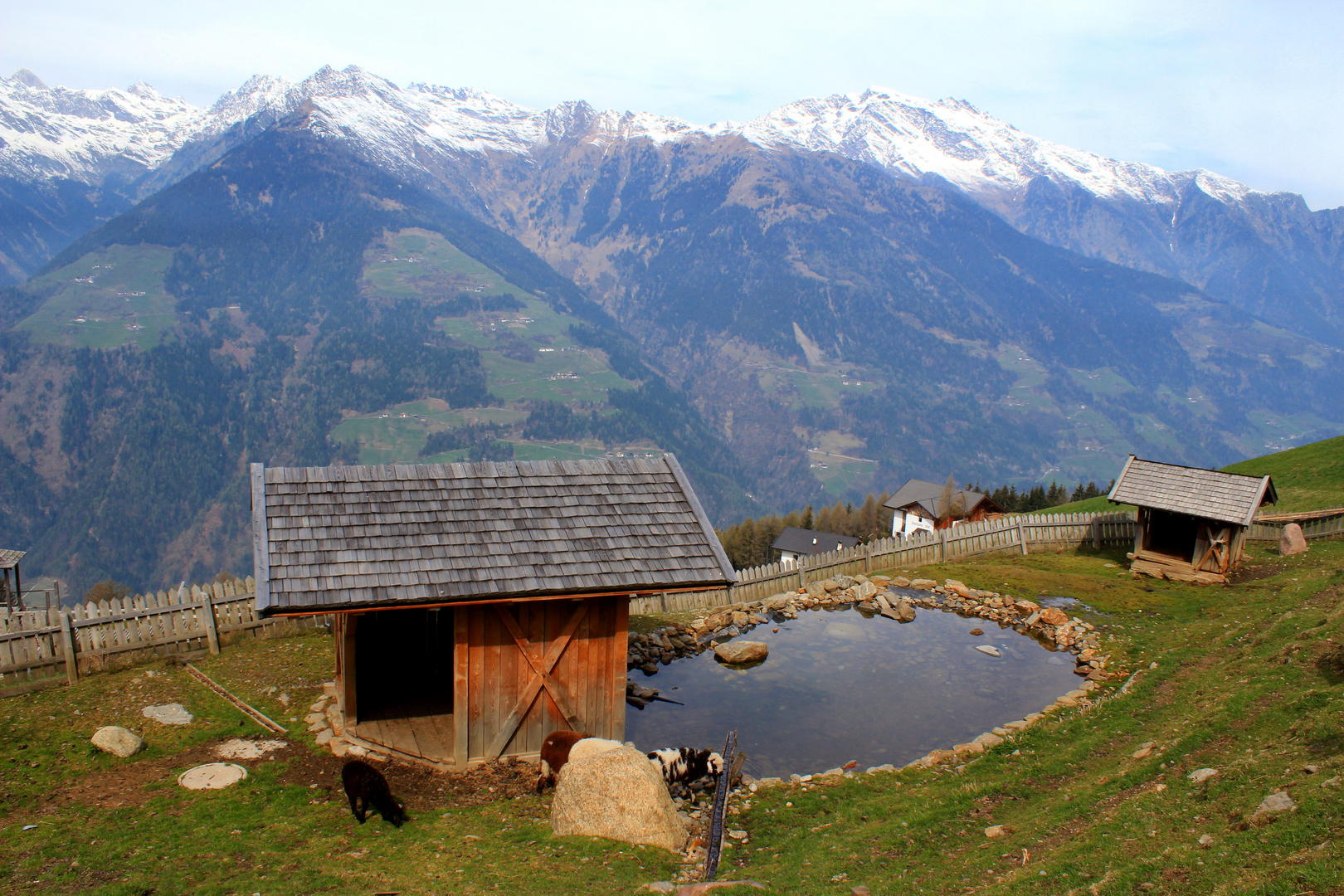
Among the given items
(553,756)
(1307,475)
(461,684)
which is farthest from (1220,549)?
(461,684)

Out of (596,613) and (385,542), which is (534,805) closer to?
(596,613)

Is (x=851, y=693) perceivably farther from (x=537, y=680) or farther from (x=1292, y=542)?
(x=1292, y=542)

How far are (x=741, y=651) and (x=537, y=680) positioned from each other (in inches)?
310

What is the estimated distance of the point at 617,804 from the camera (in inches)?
425

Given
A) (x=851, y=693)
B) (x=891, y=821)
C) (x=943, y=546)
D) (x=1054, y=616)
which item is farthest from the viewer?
(x=943, y=546)

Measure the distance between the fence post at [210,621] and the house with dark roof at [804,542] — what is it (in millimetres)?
72906

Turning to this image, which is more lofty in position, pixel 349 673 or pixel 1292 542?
pixel 349 673

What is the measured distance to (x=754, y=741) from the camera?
15672 millimetres

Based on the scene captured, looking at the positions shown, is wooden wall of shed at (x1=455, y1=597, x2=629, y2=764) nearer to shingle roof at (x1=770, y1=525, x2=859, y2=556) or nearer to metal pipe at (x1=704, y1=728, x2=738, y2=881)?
metal pipe at (x1=704, y1=728, x2=738, y2=881)

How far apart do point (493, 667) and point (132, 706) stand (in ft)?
24.8

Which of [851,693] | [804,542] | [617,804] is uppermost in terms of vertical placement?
[617,804]

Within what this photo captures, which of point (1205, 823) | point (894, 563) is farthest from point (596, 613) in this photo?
point (894, 563)

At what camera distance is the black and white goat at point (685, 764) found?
42.6ft

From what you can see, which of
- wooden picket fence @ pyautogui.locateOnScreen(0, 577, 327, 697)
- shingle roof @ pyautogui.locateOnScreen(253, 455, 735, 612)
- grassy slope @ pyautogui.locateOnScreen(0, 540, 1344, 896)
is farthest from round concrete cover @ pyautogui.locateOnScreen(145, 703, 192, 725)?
shingle roof @ pyautogui.locateOnScreen(253, 455, 735, 612)
